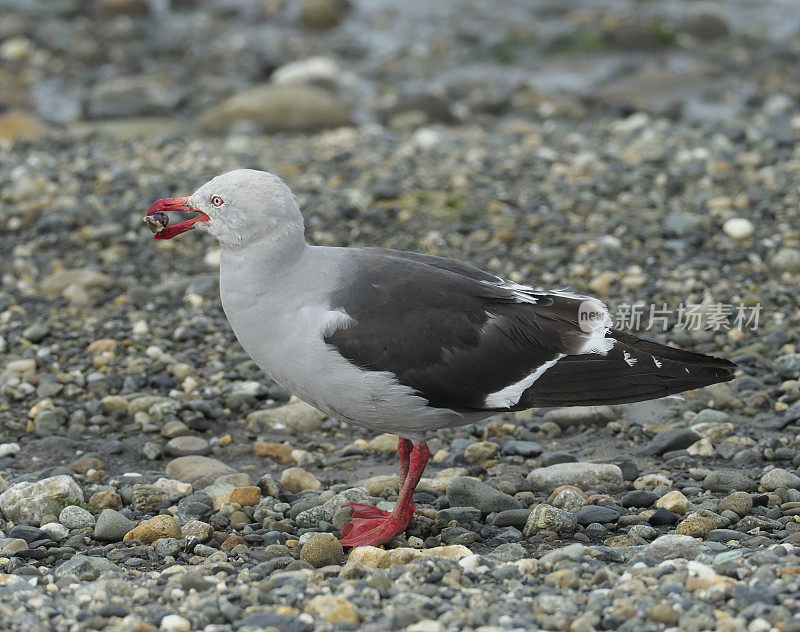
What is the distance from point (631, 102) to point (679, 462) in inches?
328

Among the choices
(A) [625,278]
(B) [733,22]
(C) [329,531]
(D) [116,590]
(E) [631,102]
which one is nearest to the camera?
(D) [116,590]

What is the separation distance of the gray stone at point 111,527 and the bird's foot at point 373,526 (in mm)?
980

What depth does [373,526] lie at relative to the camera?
5.08 metres

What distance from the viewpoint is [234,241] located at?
4.88 meters

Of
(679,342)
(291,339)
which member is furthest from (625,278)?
(291,339)

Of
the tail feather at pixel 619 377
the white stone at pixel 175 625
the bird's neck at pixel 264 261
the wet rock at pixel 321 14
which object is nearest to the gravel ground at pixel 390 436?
the white stone at pixel 175 625

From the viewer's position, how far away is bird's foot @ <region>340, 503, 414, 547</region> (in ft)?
16.2

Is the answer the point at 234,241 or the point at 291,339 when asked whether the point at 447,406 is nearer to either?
the point at 291,339

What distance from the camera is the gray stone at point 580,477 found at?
546 cm

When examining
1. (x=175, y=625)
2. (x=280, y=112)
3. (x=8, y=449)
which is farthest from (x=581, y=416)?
(x=280, y=112)

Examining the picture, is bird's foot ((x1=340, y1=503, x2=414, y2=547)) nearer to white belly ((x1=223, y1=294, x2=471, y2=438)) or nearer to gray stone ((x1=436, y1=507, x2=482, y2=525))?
gray stone ((x1=436, y1=507, x2=482, y2=525))

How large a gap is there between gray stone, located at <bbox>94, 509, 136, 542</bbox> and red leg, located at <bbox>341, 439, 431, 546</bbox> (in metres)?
0.98

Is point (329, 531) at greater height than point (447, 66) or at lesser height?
lesser

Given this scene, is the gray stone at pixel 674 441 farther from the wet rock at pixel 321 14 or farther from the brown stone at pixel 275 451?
the wet rock at pixel 321 14
